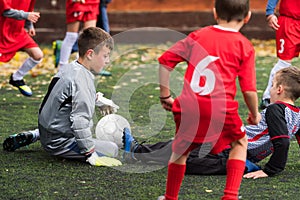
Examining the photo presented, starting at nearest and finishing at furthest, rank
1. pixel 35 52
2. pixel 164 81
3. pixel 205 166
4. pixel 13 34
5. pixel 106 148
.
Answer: pixel 164 81 < pixel 205 166 < pixel 106 148 < pixel 13 34 < pixel 35 52

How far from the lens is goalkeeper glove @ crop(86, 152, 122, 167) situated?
454 cm

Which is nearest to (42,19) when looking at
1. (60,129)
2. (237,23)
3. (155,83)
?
(155,83)

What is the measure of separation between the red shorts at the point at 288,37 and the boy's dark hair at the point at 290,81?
221 cm

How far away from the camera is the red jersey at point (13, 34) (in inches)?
269

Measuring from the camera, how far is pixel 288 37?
21.8ft

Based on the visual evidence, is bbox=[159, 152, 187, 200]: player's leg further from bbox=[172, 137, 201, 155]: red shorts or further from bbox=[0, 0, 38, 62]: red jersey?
bbox=[0, 0, 38, 62]: red jersey

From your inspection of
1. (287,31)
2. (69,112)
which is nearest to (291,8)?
(287,31)

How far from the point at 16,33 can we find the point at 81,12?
138cm

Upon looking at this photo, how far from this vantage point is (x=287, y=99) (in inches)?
176

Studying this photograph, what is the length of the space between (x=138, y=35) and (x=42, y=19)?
1.74 metres

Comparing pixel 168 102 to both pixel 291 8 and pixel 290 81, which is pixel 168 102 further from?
pixel 291 8

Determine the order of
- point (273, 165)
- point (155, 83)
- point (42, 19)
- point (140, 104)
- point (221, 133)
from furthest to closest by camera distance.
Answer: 1. point (42, 19)
2. point (155, 83)
3. point (140, 104)
4. point (273, 165)
5. point (221, 133)

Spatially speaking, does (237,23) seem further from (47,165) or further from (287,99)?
(47,165)

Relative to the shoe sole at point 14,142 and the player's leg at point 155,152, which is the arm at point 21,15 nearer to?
the shoe sole at point 14,142
